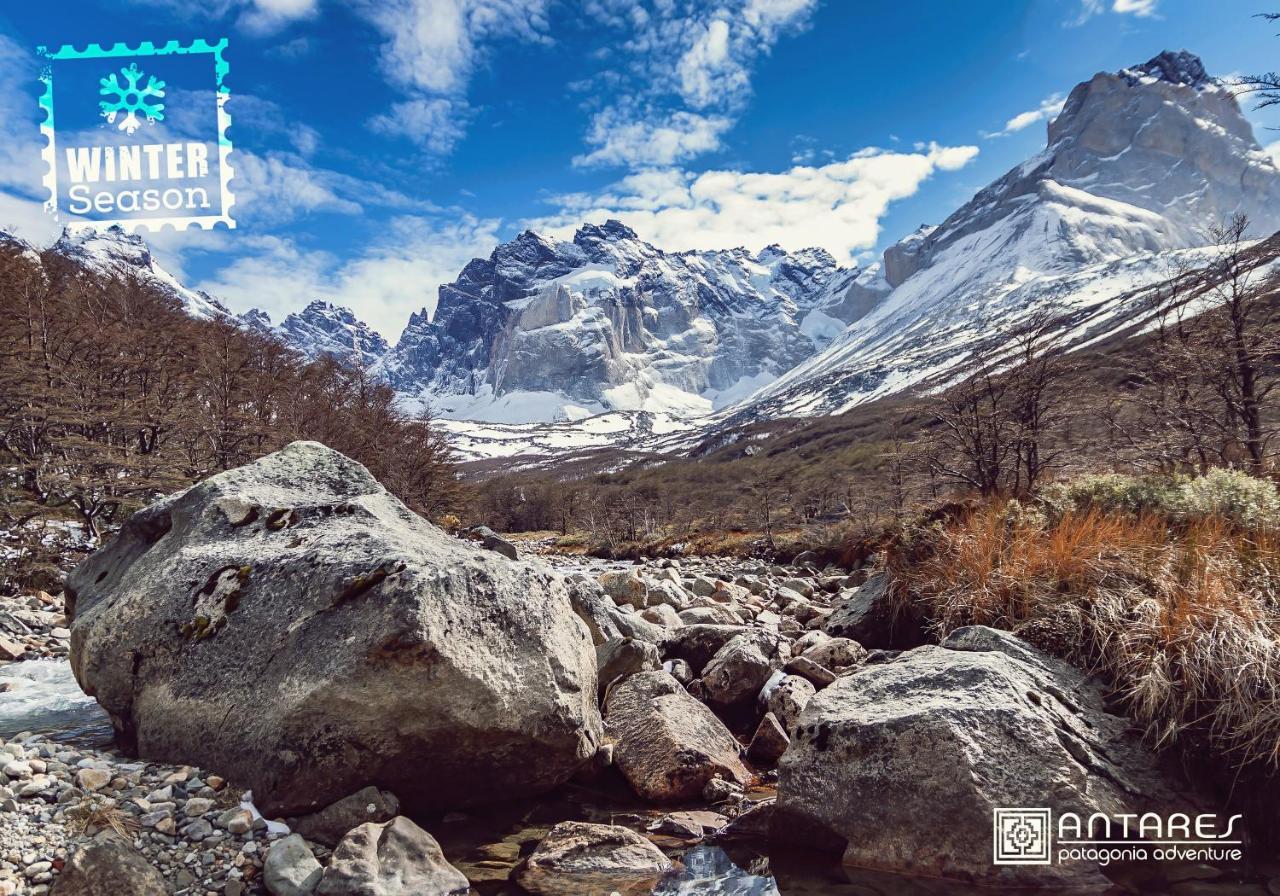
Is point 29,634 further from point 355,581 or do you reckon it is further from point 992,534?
point 992,534

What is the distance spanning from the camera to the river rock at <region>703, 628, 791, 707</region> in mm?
9148

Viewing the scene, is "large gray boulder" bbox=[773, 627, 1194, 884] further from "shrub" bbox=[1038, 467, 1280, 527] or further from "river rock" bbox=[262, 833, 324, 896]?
Result: "shrub" bbox=[1038, 467, 1280, 527]

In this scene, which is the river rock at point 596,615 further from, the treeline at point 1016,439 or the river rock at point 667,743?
the treeline at point 1016,439

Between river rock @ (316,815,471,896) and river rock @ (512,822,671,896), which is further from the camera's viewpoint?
river rock @ (512,822,671,896)

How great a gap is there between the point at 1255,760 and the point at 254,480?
1022 centimetres

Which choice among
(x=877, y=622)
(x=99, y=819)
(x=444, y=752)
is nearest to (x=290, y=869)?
(x=444, y=752)

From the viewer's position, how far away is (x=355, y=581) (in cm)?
594

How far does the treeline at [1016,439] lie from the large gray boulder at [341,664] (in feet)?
34.5

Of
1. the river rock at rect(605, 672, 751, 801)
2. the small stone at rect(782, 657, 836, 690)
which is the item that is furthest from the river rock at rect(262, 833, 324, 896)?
the small stone at rect(782, 657, 836, 690)

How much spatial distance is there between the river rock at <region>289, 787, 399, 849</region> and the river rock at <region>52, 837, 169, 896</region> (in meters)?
0.99

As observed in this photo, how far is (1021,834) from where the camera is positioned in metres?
4.97

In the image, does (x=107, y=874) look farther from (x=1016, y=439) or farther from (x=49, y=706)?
(x=1016, y=439)

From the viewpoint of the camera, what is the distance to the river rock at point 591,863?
5227mm

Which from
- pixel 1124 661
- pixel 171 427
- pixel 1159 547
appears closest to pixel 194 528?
pixel 1124 661
